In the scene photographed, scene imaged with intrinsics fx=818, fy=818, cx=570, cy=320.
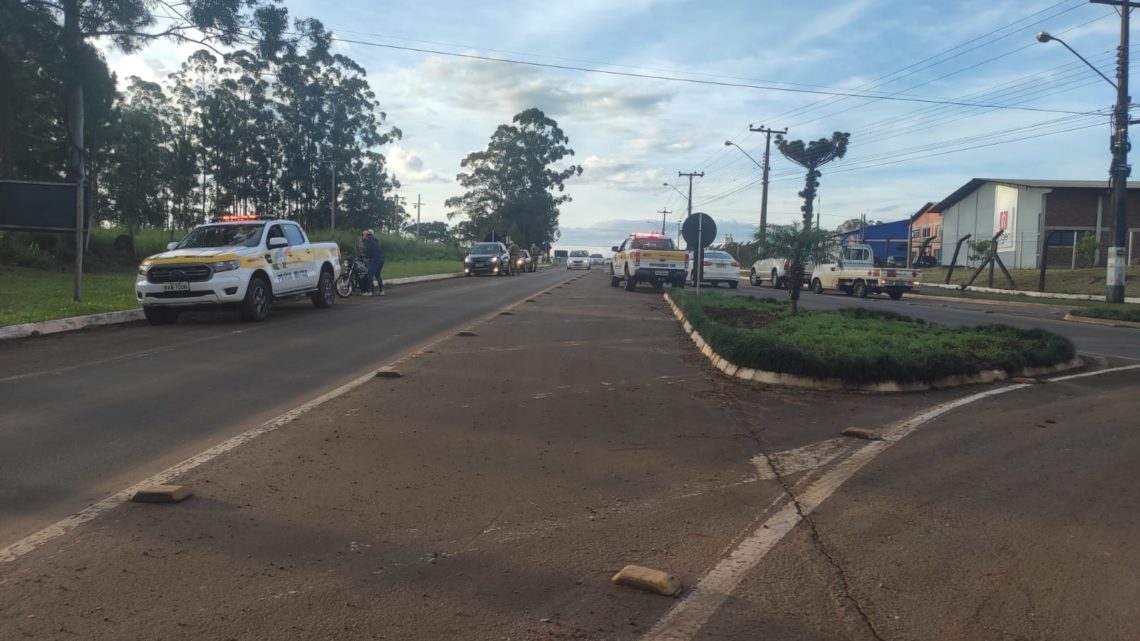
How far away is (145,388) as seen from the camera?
7848mm

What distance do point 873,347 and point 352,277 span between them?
48.9ft

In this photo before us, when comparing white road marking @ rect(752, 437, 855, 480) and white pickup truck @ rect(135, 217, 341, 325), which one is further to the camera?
white pickup truck @ rect(135, 217, 341, 325)

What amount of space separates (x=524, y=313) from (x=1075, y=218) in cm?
3886

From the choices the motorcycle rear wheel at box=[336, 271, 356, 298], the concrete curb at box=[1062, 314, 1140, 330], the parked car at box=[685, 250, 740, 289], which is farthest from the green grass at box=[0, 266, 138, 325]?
the concrete curb at box=[1062, 314, 1140, 330]

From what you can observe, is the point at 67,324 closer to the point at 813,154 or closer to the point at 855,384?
the point at 855,384

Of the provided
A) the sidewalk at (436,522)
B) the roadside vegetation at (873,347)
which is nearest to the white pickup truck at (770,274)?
the roadside vegetation at (873,347)

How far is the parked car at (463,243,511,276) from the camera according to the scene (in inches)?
1577

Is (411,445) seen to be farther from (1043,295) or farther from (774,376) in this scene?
(1043,295)

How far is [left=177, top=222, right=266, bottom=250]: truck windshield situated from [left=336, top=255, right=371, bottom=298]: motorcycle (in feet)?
18.7

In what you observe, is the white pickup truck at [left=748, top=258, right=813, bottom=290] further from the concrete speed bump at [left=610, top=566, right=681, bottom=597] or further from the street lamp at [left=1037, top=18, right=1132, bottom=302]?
the concrete speed bump at [left=610, top=566, right=681, bottom=597]

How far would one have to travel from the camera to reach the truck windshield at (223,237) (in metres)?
14.4

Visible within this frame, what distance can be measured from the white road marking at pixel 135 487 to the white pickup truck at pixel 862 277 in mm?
23803

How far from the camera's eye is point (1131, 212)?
43438 millimetres

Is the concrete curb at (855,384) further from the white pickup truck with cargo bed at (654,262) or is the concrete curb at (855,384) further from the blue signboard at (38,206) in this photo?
the white pickup truck with cargo bed at (654,262)
